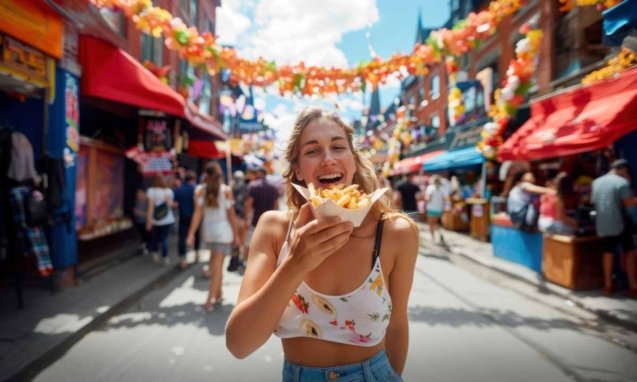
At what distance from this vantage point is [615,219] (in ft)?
19.4

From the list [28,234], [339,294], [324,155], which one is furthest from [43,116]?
[339,294]

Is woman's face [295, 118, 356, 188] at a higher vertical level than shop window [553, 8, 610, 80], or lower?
lower

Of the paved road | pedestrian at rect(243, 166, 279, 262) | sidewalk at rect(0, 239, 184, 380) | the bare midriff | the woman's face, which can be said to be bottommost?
the paved road

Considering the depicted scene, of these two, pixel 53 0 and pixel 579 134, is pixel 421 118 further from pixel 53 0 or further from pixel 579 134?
pixel 53 0

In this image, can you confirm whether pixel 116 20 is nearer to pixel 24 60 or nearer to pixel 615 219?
pixel 24 60

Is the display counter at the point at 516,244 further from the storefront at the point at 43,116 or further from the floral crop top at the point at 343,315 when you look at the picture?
the storefront at the point at 43,116

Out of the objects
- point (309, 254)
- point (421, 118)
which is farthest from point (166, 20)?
point (421, 118)

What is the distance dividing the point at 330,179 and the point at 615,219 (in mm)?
6212

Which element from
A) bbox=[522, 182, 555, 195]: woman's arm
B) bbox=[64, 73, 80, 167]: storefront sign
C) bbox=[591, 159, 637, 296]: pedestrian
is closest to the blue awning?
bbox=[522, 182, 555, 195]: woman's arm

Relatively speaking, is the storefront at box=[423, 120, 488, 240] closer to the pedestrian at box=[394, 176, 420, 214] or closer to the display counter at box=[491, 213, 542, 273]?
the pedestrian at box=[394, 176, 420, 214]

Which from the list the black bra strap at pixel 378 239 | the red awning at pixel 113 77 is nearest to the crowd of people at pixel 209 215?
the red awning at pixel 113 77

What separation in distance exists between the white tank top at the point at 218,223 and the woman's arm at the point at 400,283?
4.46m

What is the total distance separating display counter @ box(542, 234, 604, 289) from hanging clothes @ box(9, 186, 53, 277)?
8000 millimetres

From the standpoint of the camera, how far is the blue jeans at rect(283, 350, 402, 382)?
1430 mm
